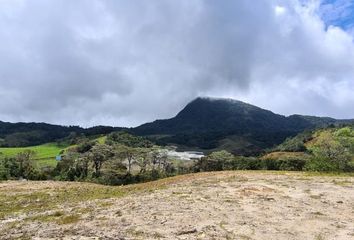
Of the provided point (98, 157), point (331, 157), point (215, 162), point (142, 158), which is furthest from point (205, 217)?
point (142, 158)

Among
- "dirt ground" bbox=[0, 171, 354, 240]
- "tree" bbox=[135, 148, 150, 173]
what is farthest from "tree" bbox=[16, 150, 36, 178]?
"dirt ground" bbox=[0, 171, 354, 240]

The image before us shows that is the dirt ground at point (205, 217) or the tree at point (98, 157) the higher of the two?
the tree at point (98, 157)

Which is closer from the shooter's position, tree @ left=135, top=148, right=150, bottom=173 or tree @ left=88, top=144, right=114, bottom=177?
tree @ left=88, top=144, right=114, bottom=177

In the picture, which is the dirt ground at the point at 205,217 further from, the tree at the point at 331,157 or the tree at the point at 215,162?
the tree at the point at 215,162

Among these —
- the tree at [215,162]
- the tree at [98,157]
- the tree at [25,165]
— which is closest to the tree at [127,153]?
the tree at [98,157]

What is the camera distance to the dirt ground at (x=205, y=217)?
20.4 metres

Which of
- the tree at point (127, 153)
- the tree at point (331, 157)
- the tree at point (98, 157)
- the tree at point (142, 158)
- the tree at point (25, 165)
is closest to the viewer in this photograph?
the tree at point (331, 157)

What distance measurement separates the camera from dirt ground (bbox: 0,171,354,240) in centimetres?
2044

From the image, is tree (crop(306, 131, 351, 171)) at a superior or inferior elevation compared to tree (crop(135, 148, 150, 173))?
inferior

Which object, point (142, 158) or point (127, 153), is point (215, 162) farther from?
point (127, 153)

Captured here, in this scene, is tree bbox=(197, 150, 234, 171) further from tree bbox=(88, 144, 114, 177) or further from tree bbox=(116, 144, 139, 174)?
tree bbox=(88, 144, 114, 177)

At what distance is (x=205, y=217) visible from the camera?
Answer: 23219 mm

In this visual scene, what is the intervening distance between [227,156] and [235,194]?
369 ft

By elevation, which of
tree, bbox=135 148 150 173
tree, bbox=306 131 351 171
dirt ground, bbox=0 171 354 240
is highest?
tree, bbox=135 148 150 173
